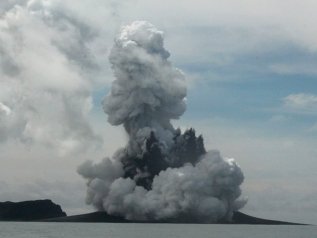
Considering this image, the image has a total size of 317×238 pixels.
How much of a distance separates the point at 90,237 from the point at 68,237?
314 inches

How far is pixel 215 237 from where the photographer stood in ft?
635

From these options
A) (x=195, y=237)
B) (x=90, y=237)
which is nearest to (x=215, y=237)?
(x=195, y=237)

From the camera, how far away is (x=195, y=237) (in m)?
192

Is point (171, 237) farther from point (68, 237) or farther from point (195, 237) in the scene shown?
point (68, 237)

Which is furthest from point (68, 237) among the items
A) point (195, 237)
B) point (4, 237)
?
point (195, 237)

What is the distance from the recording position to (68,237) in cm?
18488

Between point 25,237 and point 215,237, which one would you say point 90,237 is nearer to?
point 25,237

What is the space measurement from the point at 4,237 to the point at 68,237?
1718 centimetres

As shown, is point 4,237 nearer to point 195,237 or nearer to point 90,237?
point 90,237

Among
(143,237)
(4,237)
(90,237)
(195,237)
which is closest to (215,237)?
(195,237)

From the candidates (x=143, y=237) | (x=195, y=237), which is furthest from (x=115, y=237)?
(x=195, y=237)

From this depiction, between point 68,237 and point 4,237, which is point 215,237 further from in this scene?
point 4,237

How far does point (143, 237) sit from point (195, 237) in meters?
16.6

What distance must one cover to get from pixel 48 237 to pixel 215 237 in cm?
4734
